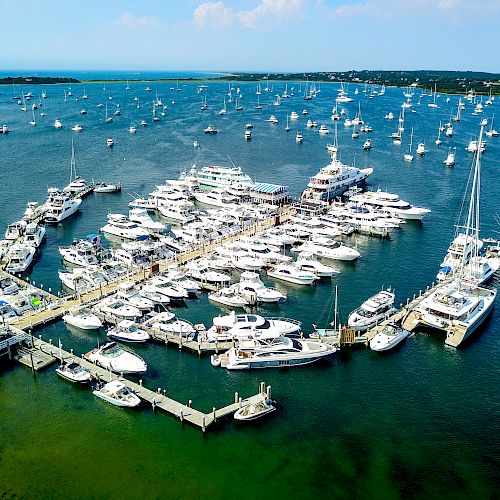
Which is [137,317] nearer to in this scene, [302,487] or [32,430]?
[32,430]

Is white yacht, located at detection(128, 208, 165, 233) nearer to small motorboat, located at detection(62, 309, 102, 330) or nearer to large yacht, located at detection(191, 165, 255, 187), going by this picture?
large yacht, located at detection(191, 165, 255, 187)

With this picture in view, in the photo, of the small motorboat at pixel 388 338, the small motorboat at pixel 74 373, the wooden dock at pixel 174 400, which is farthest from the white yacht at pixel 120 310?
the small motorboat at pixel 388 338

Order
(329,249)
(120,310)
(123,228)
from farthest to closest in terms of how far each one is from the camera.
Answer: (123,228) → (329,249) → (120,310)

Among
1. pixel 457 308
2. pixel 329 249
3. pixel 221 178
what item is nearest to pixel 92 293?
pixel 329 249

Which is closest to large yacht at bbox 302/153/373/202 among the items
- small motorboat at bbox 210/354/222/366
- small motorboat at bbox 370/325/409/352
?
small motorboat at bbox 370/325/409/352

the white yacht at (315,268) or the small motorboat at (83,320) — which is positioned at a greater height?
the white yacht at (315,268)

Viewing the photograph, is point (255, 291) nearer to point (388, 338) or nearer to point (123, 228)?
point (388, 338)

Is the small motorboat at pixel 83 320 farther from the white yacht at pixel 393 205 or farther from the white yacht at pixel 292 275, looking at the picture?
the white yacht at pixel 393 205
